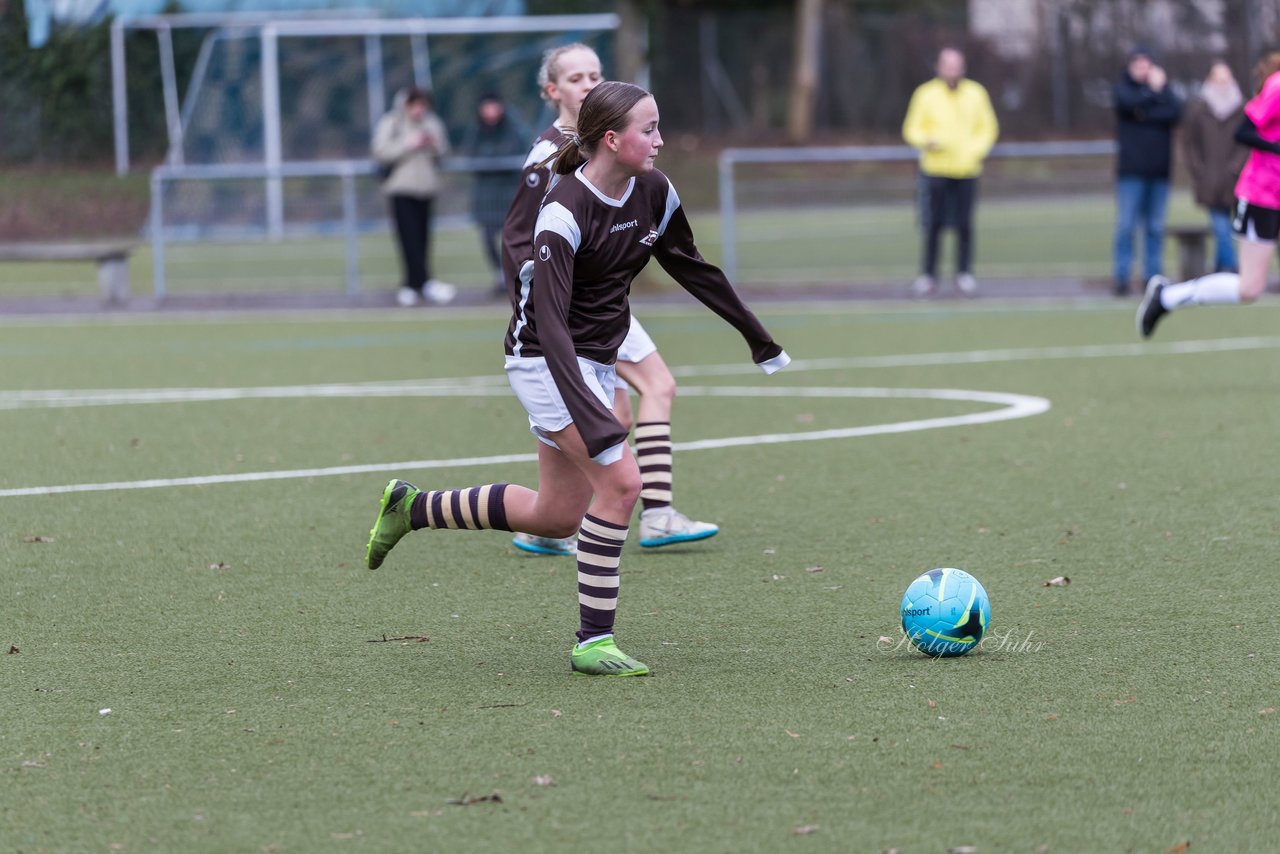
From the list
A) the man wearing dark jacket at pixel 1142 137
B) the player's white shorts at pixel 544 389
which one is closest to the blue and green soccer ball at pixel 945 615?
the player's white shorts at pixel 544 389

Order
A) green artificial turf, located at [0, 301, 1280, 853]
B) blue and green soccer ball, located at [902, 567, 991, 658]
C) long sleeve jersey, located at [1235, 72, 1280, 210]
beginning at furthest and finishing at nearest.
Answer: long sleeve jersey, located at [1235, 72, 1280, 210]
blue and green soccer ball, located at [902, 567, 991, 658]
green artificial turf, located at [0, 301, 1280, 853]

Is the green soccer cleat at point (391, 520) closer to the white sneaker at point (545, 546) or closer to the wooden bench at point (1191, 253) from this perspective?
the white sneaker at point (545, 546)

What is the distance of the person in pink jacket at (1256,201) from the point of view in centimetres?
1068

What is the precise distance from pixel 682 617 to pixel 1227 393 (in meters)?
6.31

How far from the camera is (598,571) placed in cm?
556

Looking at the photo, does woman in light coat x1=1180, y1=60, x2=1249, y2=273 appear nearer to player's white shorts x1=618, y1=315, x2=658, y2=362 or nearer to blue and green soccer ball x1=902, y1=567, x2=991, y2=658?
player's white shorts x1=618, y1=315, x2=658, y2=362

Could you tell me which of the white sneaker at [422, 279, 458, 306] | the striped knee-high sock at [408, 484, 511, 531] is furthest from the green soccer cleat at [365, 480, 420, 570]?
the white sneaker at [422, 279, 458, 306]

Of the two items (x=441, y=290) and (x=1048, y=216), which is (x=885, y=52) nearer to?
(x=1048, y=216)

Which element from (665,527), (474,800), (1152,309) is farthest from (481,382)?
(474,800)

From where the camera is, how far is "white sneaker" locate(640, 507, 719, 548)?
7449 mm

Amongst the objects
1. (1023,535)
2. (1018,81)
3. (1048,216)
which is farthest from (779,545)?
(1018,81)

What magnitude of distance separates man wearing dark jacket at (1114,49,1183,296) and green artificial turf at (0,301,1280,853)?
6.77 m

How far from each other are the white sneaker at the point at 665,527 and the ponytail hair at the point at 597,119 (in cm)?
220

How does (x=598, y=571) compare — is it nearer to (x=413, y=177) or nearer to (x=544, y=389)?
(x=544, y=389)
